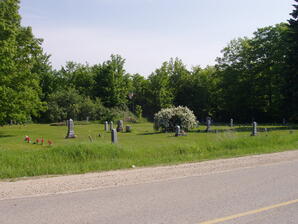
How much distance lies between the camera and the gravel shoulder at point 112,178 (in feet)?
26.5

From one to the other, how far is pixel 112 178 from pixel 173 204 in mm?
3425

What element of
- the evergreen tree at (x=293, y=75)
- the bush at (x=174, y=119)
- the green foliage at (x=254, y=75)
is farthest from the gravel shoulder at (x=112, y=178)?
the green foliage at (x=254, y=75)

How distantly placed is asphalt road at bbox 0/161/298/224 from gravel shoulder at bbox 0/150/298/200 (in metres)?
0.56

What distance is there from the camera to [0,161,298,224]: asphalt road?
5.67 meters

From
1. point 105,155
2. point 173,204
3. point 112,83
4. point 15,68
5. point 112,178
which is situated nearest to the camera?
point 173,204

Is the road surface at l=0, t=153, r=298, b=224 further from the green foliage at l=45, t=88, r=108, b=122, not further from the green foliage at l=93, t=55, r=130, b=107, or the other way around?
the green foliage at l=93, t=55, r=130, b=107

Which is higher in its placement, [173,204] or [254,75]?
[254,75]

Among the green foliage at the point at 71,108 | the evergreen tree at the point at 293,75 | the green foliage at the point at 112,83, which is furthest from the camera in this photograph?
the green foliage at the point at 112,83

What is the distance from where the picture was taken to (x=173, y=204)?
21.4 ft

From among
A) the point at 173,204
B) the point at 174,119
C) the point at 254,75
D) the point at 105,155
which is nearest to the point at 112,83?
the point at 254,75

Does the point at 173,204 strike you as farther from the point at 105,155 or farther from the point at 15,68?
the point at 15,68

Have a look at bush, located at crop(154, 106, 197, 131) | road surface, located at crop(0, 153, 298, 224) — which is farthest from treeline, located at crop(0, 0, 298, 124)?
road surface, located at crop(0, 153, 298, 224)

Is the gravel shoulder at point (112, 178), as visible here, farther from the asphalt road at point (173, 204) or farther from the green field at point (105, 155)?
the green field at point (105, 155)

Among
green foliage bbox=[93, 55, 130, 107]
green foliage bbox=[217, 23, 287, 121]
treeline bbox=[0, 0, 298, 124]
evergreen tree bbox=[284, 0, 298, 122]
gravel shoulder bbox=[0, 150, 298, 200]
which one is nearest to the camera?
gravel shoulder bbox=[0, 150, 298, 200]
